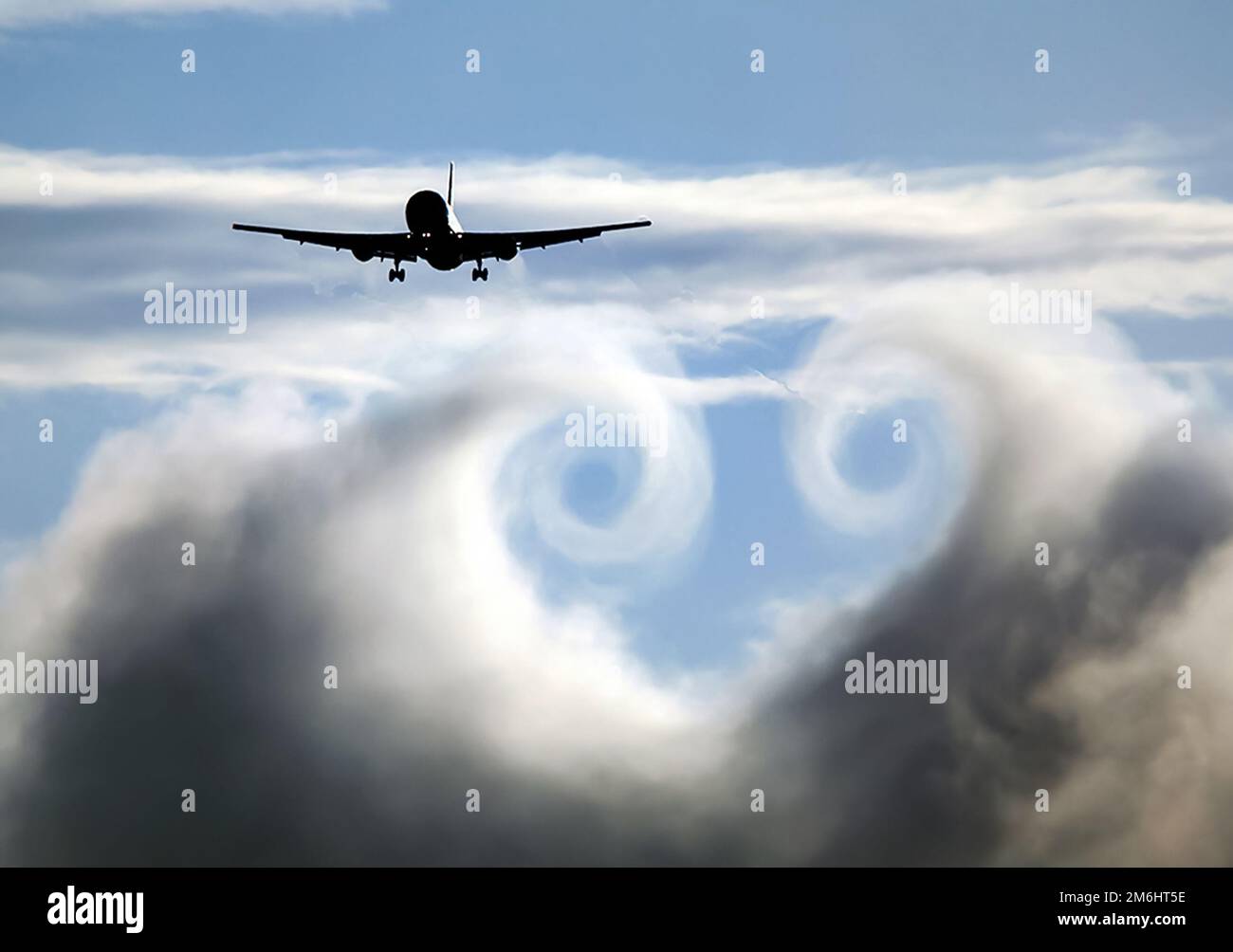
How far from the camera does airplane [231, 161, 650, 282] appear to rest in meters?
133

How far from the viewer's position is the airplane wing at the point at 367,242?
134625 mm

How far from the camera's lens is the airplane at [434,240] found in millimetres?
133125

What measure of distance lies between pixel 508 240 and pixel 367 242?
11200 millimetres

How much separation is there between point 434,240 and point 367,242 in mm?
7050

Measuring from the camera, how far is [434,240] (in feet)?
438

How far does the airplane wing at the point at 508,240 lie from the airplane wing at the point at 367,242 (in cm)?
414

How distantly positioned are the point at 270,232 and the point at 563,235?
22.3 meters

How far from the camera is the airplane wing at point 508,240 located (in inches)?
5330

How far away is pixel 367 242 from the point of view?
452 feet

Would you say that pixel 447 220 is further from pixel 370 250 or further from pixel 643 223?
pixel 643 223
